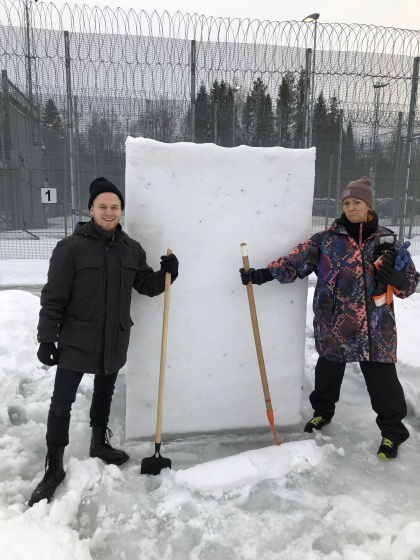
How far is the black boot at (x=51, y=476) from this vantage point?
2.43m

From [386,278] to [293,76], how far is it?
8534mm

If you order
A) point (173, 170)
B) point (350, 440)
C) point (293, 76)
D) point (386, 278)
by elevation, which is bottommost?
point (350, 440)

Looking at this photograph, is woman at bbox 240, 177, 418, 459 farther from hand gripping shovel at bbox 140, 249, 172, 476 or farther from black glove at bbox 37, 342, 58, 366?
black glove at bbox 37, 342, 58, 366

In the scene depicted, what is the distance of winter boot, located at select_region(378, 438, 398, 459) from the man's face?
235cm

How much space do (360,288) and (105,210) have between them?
5.66 ft

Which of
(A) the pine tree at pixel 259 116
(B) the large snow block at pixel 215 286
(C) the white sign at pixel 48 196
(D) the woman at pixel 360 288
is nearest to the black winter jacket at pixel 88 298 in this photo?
(B) the large snow block at pixel 215 286

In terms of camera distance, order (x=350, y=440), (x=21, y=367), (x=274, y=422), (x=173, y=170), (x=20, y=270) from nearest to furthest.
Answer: (x=173, y=170), (x=350, y=440), (x=274, y=422), (x=21, y=367), (x=20, y=270)

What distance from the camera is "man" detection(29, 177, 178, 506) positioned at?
2.45 m

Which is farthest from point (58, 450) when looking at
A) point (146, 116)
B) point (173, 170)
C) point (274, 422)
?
point (146, 116)

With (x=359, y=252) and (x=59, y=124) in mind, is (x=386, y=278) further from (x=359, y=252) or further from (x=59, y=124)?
(x=59, y=124)

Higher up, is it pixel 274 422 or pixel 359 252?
pixel 359 252

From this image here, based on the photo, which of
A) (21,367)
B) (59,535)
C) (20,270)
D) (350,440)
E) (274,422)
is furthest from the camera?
(20,270)

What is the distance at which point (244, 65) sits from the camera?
31.0 feet

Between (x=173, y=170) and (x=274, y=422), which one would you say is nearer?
(x=173, y=170)
